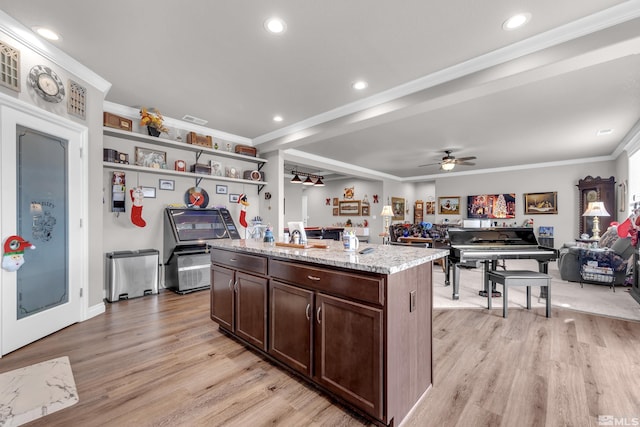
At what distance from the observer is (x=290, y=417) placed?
1.64 metres

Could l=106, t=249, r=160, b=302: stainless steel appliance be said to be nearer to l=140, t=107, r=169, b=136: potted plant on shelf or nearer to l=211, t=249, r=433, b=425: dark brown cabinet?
l=140, t=107, r=169, b=136: potted plant on shelf

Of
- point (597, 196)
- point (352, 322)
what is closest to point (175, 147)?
point (352, 322)

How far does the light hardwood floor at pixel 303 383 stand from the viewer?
1.65 m

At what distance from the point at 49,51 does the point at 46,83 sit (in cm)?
30

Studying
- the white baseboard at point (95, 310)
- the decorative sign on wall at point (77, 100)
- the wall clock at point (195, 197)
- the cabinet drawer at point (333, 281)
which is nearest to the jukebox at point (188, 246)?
the wall clock at point (195, 197)

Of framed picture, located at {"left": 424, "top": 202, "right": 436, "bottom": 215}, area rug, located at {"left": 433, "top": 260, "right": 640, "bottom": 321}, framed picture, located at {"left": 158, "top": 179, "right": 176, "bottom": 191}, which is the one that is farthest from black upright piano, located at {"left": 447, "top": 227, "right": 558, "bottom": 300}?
framed picture, located at {"left": 424, "top": 202, "right": 436, "bottom": 215}

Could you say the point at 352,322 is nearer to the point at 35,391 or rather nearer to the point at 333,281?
the point at 333,281

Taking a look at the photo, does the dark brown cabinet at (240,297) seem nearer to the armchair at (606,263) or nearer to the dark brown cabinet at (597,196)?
the armchair at (606,263)

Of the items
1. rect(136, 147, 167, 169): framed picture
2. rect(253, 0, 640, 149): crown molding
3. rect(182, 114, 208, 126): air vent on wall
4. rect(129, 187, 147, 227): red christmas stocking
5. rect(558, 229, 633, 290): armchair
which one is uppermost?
rect(182, 114, 208, 126): air vent on wall

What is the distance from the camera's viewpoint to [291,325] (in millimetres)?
1994

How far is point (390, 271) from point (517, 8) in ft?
7.32

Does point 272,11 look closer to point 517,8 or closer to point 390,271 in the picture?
point 517,8

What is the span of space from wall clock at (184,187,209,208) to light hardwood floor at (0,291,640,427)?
2.11 metres

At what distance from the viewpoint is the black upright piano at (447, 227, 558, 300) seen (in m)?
3.58
